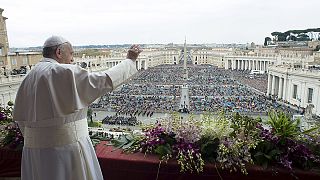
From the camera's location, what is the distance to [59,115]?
1.62 m

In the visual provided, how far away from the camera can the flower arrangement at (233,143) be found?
2.00 m

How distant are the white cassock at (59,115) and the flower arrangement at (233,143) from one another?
59 centimetres

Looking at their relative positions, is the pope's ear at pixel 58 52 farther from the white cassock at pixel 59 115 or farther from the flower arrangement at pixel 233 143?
the flower arrangement at pixel 233 143

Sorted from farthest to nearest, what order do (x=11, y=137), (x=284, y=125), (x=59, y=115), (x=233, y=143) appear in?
(x=11, y=137) → (x=284, y=125) → (x=233, y=143) → (x=59, y=115)

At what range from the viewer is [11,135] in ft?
8.68

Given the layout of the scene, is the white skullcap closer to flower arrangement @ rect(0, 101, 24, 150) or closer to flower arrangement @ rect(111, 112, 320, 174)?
flower arrangement @ rect(111, 112, 320, 174)

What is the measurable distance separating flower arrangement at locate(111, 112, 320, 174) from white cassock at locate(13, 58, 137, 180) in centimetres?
59

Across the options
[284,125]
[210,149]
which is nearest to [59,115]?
[210,149]

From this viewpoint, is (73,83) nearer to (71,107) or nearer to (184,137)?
(71,107)

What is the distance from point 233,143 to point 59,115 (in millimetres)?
1228

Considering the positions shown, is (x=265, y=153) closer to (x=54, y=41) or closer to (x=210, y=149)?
(x=210, y=149)

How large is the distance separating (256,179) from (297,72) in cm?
2091

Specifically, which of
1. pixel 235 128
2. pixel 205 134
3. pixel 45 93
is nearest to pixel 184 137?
pixel 205 134

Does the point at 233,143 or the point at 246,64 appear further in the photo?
the point at 246,64
